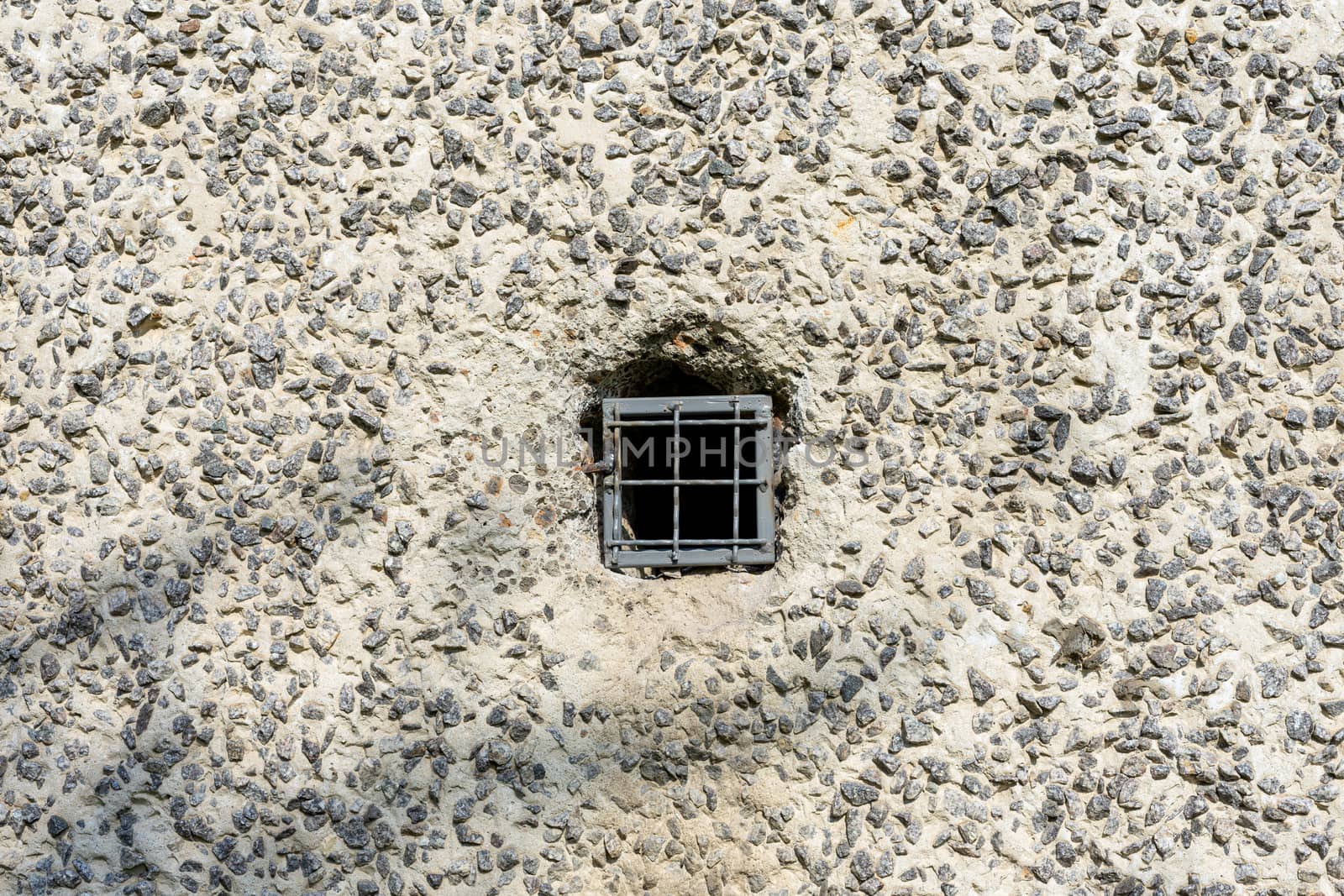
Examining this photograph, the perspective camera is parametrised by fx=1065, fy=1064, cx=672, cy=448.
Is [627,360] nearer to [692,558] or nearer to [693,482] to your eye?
[693,482]

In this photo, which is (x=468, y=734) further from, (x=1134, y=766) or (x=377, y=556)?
(x=1134, y=766)

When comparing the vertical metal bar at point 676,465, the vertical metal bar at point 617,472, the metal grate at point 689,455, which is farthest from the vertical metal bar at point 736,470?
the vertical metal bar at point 617,472

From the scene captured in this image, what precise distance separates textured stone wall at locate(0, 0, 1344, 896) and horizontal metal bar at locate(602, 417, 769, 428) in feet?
0.37

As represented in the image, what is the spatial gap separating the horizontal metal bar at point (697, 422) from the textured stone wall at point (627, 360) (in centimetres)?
11

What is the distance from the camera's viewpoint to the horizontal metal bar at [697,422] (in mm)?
2178

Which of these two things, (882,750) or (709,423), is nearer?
(882,750)

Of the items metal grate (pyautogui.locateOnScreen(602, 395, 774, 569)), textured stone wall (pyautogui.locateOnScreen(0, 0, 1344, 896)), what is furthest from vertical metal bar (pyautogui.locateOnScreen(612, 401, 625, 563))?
textured stone wall (pyautogui.locateOnScreen(0, 0, 1344, 896))

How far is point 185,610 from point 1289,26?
7.85 ft

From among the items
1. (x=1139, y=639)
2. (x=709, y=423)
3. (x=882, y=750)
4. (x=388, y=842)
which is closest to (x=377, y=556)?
(x=388, y=842)

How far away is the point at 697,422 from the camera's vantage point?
7.22 feet

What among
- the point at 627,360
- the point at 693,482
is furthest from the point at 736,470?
the point at 627,360

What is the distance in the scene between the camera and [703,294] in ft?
6.81

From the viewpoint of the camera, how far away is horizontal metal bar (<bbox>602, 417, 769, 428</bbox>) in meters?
2.18

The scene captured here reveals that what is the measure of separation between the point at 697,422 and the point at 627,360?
197 millimetres
